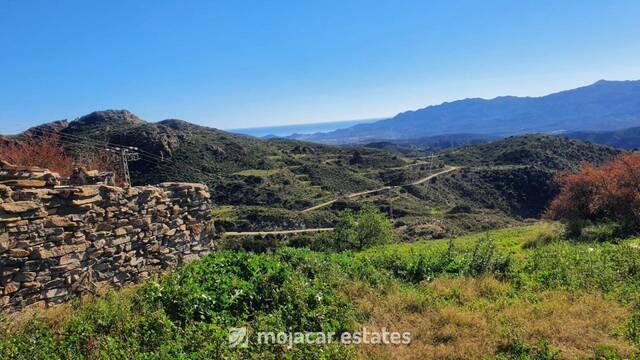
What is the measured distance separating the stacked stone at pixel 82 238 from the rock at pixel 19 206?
1 cm

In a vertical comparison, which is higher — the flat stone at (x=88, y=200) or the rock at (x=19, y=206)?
the rock at (x=19, y=206)

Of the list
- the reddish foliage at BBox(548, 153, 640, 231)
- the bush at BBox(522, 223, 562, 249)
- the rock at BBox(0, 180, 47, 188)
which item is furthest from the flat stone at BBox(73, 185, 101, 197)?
the reddish foliage at BBox(548, 153, 640, 231)

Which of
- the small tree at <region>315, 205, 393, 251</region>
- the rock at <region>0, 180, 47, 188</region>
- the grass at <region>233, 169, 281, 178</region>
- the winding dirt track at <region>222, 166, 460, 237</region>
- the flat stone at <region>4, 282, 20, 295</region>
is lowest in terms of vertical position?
the winding dirt track at <region>222, 166, 460, 237</region>

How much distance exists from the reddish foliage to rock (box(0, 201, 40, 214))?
20.0 meters

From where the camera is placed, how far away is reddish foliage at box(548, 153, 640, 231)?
18.7 m

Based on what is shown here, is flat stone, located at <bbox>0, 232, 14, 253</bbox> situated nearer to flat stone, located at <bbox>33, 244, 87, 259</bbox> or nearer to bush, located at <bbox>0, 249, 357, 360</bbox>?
flat stone, located at <bbox>33, 244, 87, 259</bbox>

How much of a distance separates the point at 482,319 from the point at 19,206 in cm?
814

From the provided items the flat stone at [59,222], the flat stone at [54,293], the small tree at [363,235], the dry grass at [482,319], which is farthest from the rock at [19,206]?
the small tree at [363,235]

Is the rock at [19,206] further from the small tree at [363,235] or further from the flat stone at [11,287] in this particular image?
the small tree at [363,235]

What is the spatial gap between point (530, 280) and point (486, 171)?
82476mm

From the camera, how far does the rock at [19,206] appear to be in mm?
7215

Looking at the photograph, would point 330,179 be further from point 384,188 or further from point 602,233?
point 602,233

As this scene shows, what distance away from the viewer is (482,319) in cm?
768

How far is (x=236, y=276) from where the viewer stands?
29.3 ft
